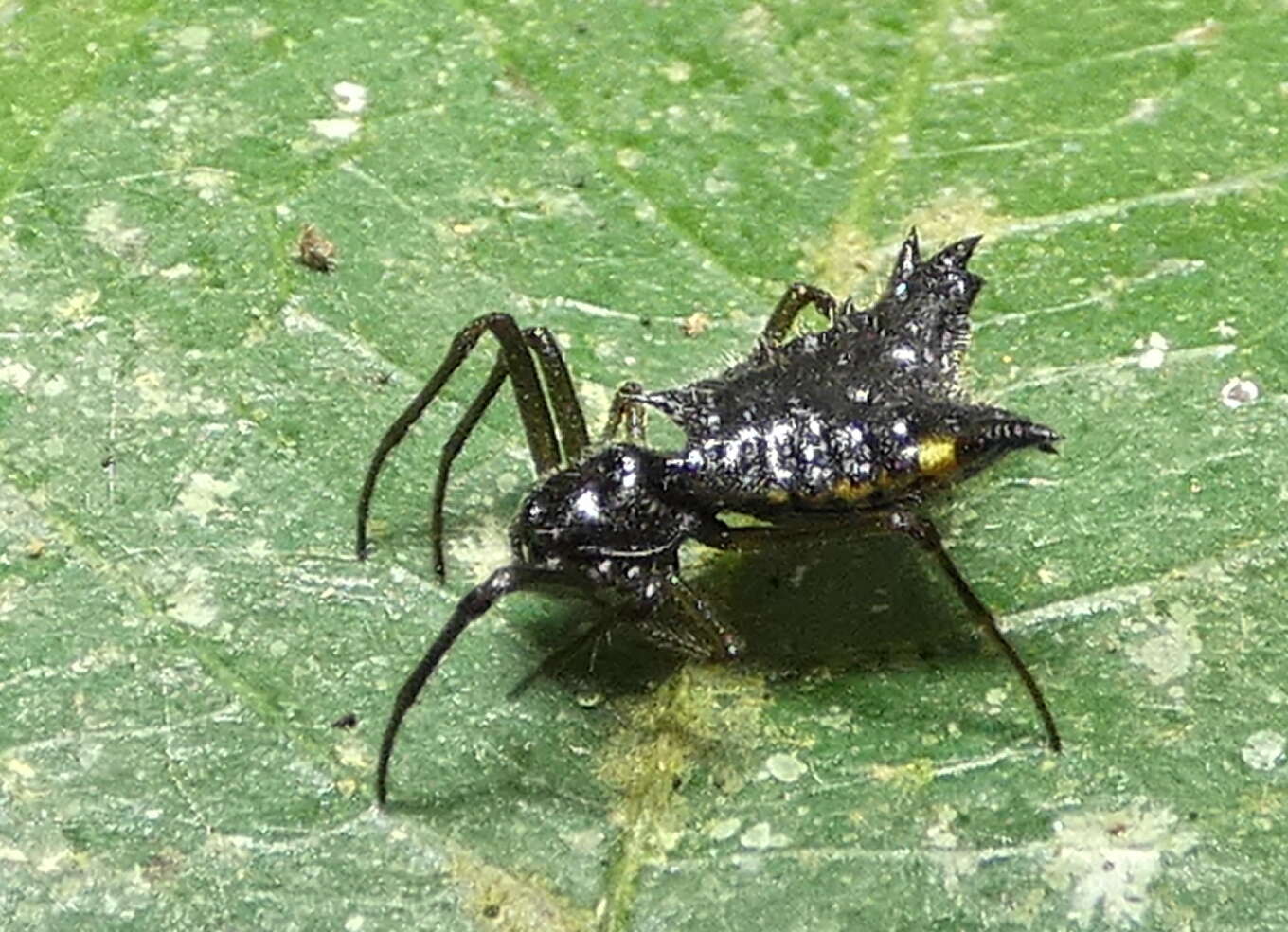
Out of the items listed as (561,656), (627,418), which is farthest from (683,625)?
(627,418)

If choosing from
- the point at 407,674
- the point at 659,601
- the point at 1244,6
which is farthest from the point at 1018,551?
the point at 1244,6

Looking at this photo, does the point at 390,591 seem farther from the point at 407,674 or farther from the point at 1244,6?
the point at 1244,6

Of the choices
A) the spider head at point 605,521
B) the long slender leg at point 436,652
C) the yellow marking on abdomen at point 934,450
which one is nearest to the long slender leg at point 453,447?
the spider head at point 605,521

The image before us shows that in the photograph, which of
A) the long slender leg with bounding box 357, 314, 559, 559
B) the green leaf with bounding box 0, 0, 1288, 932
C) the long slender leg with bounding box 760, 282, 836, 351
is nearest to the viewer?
the green leaf with bounding box 0, 0, 1288, 932

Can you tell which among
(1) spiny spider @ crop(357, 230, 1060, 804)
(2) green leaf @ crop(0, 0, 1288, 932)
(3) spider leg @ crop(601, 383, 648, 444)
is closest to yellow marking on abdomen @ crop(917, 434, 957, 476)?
(1) spiny spider @ crop(357, 230, 1060, 804)

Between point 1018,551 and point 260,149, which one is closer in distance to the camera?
point 1018,551

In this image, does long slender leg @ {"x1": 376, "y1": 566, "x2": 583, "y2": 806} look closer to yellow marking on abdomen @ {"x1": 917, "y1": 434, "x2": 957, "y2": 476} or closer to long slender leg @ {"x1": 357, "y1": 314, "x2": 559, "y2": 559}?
long slender leg @ {"x1": 357, "y1": 314, "x2": 559, "y2": 559}

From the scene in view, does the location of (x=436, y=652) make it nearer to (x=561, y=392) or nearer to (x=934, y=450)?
(x=561, y=392)
